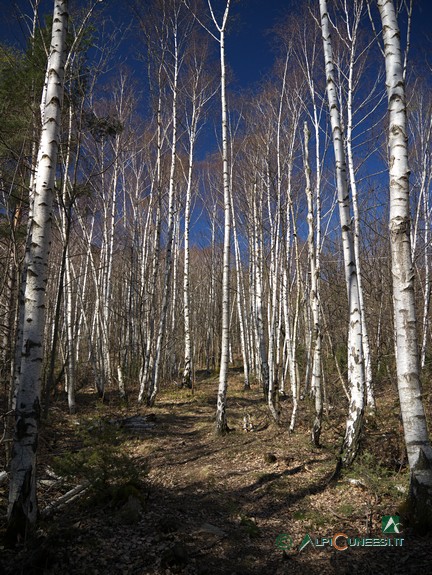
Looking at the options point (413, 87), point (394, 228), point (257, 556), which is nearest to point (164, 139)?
point (413, 87)

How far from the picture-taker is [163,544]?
3191 millimetres

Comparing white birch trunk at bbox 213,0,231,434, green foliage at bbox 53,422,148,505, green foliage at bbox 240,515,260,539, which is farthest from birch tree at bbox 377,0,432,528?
white birch trunk at bbox 213,0,231,434

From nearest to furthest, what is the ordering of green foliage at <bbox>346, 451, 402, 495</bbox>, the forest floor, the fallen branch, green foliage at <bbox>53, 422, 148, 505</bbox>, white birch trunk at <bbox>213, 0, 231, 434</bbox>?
the forest floor, the fallen branch, green foliage at <bbox>346, 451, 402, 495</bbox>, green foliage at <bbox>53, 422, 148, 505</bbox>, white birch trunk at <bbox>213, 0, 231, 434</bbox>

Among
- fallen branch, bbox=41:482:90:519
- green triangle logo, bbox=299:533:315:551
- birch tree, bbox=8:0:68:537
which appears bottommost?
green triangle logo, bbox=299:533:315:551

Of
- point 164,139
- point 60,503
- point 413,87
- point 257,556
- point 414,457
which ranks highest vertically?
point 413,87

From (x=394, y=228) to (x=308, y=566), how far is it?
3143 millimetres

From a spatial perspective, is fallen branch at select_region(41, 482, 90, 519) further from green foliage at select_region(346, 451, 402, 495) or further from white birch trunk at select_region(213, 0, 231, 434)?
green foliage at select_region(346, 451, 402, 495)

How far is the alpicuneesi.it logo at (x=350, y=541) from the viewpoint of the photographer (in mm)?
2996

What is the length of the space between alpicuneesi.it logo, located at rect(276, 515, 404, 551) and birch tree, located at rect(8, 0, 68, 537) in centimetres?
238

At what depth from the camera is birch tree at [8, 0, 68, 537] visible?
2852mm

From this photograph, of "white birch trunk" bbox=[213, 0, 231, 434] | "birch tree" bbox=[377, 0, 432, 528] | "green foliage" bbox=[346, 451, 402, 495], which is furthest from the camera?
"white birch trunk" bbox=[213, 0, 231, 434]

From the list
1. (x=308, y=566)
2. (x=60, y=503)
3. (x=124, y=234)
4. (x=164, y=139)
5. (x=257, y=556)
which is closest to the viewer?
(x=308, y=566)

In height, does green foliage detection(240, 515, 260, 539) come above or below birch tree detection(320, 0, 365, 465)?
below

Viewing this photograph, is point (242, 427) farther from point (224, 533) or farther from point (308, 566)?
point (308, 566)
